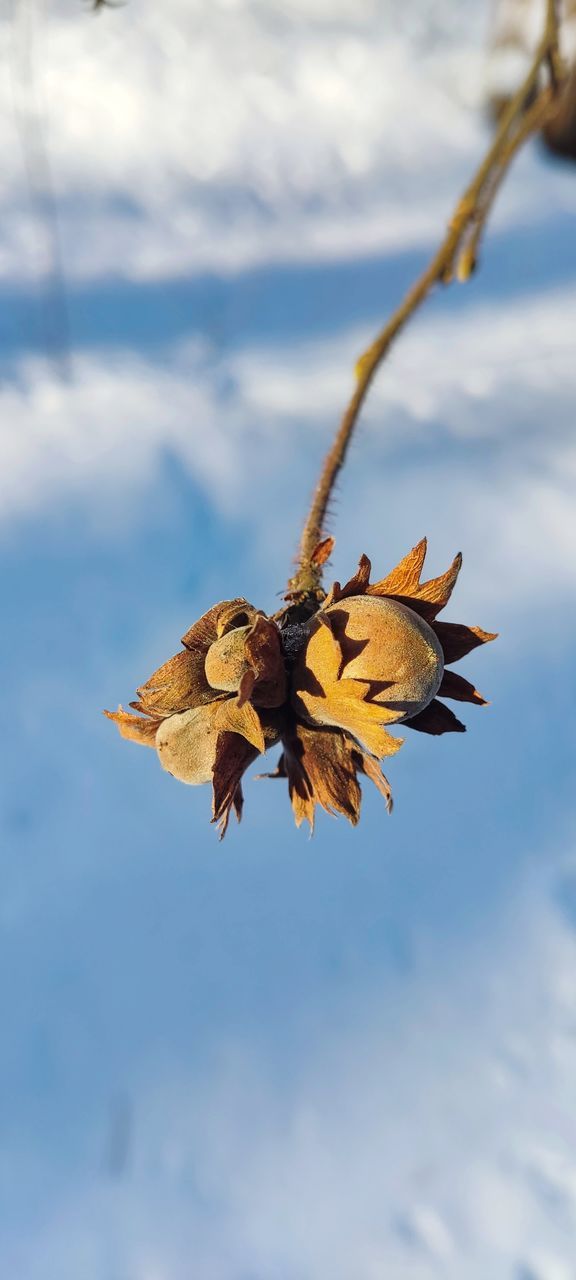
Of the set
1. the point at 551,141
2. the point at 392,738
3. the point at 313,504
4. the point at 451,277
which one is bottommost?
the point at 392,738

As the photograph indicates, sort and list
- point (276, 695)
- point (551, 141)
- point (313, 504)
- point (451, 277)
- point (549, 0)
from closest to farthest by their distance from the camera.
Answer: point (276, 695), point (313, 504), point (451, 277), point (549, 0), point (551, 141)

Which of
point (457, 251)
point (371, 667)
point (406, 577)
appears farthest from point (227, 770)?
point (457, 251)

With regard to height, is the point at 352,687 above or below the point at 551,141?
below

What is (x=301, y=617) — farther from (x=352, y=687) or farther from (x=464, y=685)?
(x=464, y=685)

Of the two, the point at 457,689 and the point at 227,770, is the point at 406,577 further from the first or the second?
the point at 227,770

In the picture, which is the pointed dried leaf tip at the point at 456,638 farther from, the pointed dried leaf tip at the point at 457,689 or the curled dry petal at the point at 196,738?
the curled dry petal at the point at 196,738

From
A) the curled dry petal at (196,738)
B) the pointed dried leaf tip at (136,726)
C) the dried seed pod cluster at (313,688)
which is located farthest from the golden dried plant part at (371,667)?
the pointed dried leaf tip at (136,726)

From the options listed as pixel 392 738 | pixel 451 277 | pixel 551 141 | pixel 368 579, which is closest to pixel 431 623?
pixel 368 579
